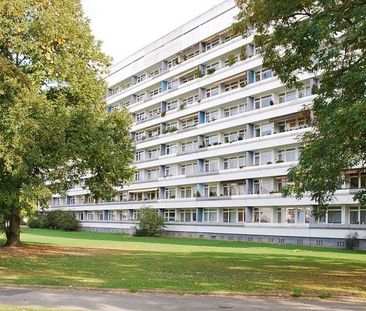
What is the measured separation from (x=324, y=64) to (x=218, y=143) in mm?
43696

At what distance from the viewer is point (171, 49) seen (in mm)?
70000

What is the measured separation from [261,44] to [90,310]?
40.8 feet

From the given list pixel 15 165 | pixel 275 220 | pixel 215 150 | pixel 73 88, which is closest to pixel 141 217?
pixel 215 150

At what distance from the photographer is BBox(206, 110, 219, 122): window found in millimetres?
61019

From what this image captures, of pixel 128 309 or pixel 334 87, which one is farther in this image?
pixel 334 87

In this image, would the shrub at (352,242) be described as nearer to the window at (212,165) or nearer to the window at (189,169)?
the window at (212,165)

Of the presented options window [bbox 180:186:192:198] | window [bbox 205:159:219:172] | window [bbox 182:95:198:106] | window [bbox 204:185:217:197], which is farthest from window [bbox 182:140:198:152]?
window [bbox 204:185:217:197]

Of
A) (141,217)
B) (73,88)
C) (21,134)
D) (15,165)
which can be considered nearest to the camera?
(21,134)

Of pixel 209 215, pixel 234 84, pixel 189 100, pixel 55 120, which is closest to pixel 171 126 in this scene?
pixel 189 100

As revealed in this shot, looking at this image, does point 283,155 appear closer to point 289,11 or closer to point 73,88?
point 73,88

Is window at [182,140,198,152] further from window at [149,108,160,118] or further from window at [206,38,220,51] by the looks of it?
window at [206,38,220,51]

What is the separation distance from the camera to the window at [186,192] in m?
65.3

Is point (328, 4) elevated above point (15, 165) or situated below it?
above

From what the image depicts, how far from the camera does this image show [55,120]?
25891 mm
